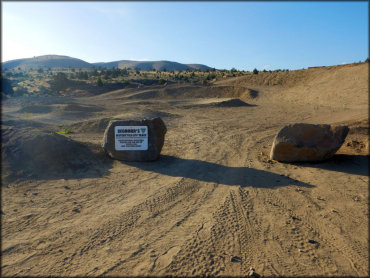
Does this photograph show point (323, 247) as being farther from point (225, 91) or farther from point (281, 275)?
point (225, 91)

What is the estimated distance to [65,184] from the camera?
5.34m

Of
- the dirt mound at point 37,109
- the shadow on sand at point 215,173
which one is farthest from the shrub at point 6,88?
the shadow on sand at point 215,173

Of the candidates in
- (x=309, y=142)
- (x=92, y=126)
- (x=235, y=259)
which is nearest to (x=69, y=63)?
(x=92, y=126)

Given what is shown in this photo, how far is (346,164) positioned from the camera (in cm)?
630

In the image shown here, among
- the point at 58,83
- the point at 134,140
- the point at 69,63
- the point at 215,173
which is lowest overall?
the point at 58,83

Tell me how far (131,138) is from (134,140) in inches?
3.9

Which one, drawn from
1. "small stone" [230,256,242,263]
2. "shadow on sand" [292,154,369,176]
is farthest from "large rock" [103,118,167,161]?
"small stone" [230,256,242,263]

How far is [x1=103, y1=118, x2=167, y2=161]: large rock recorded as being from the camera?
671cm

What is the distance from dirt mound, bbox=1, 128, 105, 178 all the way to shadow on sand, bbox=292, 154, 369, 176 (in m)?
5.96

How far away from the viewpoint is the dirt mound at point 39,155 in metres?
5.73

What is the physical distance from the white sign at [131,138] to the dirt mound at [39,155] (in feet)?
2.66

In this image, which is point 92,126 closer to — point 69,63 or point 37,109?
point 37,109

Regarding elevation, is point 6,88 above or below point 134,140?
below

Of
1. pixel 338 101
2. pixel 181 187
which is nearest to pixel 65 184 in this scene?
pixel 181 187
